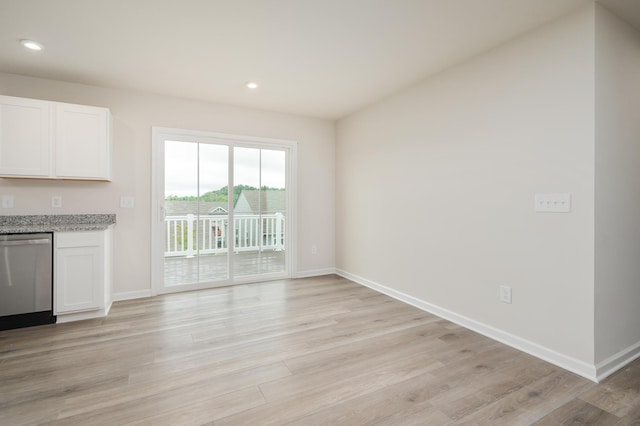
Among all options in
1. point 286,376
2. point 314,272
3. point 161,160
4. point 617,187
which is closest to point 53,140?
point 161,160

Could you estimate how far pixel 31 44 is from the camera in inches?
97.8

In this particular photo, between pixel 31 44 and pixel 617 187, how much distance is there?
185 inches

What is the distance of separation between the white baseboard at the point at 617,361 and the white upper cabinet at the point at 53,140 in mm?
4529

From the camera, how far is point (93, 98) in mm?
3348

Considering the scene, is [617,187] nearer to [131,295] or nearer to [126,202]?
[126,202]

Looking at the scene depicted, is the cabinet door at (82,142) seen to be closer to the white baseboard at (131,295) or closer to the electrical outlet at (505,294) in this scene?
the white baseboard at (131,295)

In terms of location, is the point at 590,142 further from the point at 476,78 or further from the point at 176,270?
the point at 176,270

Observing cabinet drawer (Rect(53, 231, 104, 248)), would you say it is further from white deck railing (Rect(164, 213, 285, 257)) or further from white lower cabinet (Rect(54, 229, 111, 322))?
white deck railing (Rect(164, 213, 285, 257))

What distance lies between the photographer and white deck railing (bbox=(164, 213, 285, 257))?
3857mm

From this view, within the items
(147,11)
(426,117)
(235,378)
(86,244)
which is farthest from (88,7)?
(426,117)

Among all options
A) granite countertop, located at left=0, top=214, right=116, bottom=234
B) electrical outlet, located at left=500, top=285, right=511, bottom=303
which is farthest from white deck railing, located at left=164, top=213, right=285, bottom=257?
electrical outlet, located at left=500, top=285, right=511, bottom=303

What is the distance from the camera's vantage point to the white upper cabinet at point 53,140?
110 inches

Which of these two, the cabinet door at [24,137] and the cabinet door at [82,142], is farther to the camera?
the cabinet door at [82,142]

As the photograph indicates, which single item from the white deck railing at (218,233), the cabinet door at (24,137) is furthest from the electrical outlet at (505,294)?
the cabinet door at (24,137)
